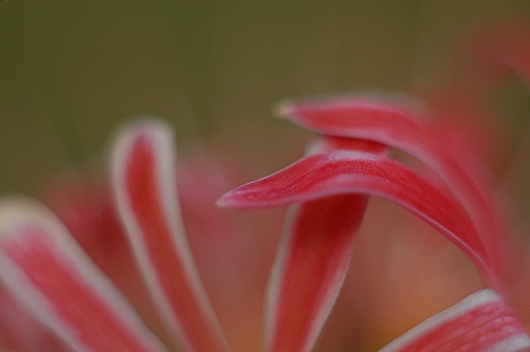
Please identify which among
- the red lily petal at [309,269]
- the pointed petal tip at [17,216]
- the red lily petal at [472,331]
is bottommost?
the red lily petal at [472,331]

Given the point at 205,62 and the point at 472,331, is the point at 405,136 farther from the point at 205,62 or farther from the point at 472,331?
the point at 205,62

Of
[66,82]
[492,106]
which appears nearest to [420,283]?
[492,106]

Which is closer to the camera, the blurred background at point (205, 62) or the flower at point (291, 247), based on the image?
the flower at point (291, 247)

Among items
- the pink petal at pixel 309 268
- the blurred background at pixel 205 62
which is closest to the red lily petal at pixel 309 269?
the pink petal at pixel 309 268

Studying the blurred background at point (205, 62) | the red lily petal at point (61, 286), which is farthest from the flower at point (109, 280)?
the blurred background at point (205, 62)

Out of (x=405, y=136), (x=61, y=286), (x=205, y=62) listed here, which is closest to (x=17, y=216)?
(x=61, y=286)

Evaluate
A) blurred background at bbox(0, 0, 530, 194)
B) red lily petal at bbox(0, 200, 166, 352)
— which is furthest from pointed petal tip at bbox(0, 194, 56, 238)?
blurred background at bbox(0, 0, 530, 194)

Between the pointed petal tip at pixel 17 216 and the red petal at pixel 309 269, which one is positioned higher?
the pointed petal tip at pixel 17 216

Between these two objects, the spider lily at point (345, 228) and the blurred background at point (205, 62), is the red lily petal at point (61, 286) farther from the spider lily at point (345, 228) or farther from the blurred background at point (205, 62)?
the blurred background at point (205, 62)
